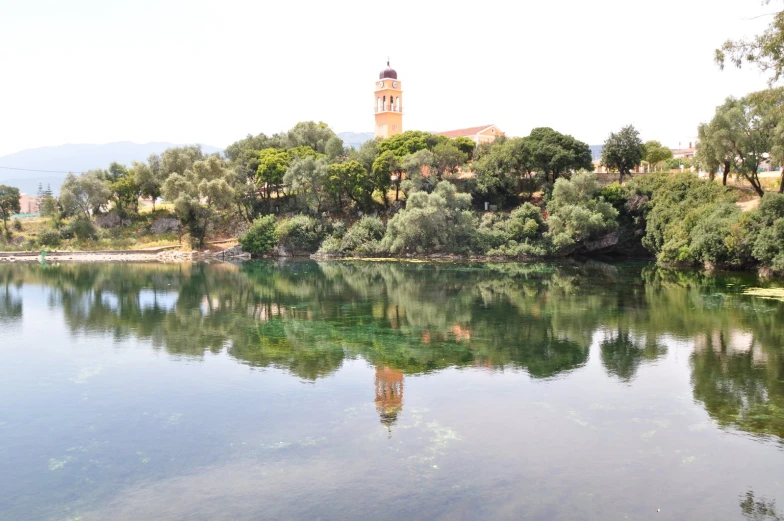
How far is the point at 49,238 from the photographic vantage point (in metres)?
64.6

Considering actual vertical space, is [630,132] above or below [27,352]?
above

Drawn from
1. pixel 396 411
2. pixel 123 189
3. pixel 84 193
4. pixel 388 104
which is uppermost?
pixel 388 104

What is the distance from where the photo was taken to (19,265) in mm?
55875

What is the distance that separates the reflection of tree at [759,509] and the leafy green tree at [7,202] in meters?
73.0

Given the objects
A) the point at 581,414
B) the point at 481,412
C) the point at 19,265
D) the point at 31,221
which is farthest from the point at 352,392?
the point at 31,221

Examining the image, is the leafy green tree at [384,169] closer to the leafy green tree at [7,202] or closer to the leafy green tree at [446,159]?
the leafy green tree at [446,159]

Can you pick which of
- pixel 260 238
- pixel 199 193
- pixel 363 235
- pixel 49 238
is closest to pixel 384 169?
pixel 363 235

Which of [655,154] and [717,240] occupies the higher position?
[655,154]

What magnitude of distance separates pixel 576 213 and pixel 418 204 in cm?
1329

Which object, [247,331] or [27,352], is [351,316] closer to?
[247,331]

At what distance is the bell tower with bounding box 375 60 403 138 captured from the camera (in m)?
77.2

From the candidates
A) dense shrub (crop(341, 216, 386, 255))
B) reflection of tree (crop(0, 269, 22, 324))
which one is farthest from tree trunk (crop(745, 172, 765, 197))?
reflection of tree (crop(0, 269, 22, 324))

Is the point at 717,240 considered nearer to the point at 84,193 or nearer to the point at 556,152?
the point at 556,152

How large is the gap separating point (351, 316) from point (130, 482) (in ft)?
57.0
